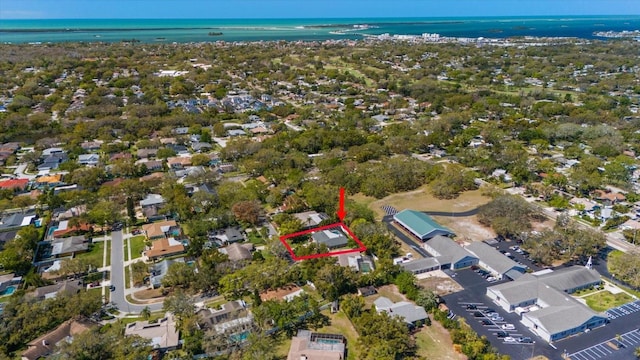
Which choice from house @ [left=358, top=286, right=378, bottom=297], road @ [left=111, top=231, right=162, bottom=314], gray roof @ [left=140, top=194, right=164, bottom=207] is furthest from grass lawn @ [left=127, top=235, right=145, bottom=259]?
house @ [left=358, top=286, right=378, bottom=297]

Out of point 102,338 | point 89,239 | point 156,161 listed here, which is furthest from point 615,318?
point 156,161

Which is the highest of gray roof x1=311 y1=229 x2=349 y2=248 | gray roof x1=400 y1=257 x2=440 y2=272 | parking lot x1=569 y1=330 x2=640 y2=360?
gray roof x1=311 y1=229 x2=349 y2=248

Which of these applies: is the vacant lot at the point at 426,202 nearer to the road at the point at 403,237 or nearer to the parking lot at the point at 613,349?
the road at the point at 403,237

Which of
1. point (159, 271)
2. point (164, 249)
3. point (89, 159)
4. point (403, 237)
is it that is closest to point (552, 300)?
point (403, 237)

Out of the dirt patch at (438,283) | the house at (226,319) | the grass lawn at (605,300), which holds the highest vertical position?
the house at (226,319)

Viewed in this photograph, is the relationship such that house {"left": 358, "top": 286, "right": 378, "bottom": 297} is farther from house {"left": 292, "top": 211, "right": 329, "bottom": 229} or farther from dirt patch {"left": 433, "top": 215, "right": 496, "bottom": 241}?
dirt patch {"left": 433, "top": 215, "right": 496, "bottom": 241}

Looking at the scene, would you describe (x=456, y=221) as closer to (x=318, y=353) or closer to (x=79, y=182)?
(x=318, y=353)

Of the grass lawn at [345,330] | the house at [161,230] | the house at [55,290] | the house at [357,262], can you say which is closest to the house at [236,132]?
the house at [161,230]
